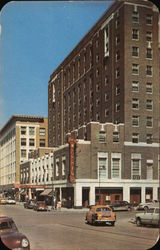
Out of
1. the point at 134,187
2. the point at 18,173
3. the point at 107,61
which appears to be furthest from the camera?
the point at 18,173

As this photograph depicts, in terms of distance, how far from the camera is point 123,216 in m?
13.8

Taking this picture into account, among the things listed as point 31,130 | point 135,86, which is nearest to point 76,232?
point 31,130

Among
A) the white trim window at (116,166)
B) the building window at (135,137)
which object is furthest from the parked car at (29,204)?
the building window at (135,137)

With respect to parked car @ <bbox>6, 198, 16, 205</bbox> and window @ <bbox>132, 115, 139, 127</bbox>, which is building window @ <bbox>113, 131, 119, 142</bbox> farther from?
parked car @ <bbox>6, 198, 16, 205</bbox>

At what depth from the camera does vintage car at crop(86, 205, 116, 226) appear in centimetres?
1322

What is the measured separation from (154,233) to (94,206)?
5.55 ft

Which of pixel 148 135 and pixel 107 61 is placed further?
pixel 107 61

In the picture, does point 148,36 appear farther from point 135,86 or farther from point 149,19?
point 135,86

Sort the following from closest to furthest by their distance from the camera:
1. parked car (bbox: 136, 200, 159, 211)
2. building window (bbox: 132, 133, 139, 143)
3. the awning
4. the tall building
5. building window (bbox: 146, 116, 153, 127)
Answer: building window (bbox: 132, 133, 139, 143), building window (bbox: 146, 116, 153, 127), parked car (bbox: 136, 200, 159, 211), the tall building, the awning

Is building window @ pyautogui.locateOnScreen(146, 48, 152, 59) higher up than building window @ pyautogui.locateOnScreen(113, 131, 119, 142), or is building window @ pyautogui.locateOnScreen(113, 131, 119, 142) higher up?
building window @ pyautogui.locateOnScreen(146, 48, 152, 59)

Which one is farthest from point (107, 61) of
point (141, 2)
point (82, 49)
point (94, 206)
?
point (94, 206)

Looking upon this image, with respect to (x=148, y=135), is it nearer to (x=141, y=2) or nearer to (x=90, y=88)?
(x=90, y=88)

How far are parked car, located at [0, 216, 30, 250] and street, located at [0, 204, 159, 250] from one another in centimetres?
29

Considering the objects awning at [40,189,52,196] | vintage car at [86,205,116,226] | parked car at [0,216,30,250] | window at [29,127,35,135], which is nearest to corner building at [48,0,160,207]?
window at [29,127,35,135]
